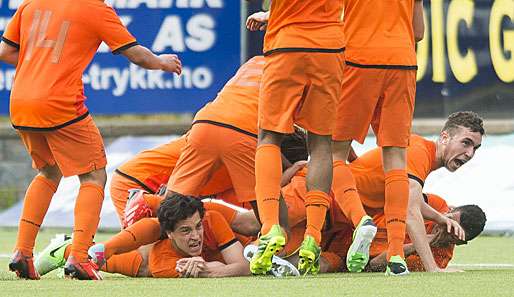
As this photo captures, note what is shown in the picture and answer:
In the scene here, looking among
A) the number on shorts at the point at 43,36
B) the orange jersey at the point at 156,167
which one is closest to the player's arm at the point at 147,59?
the number on shorts at the point at 43,36

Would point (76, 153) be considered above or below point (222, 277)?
above

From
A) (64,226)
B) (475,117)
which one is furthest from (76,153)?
(64,226)

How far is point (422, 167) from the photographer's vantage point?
27.0ft

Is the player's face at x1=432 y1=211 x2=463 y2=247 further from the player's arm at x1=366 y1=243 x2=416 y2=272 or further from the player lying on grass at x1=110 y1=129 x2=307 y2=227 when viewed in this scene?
the player lying on grass at x1=110 y1=129 x2=307 y2=227

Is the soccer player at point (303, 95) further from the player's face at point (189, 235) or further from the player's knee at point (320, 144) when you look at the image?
the player's face at point (189, 235)

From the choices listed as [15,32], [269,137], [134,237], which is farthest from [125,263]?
[15,32]

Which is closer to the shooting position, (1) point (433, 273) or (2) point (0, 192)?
(1) point (433, 273)

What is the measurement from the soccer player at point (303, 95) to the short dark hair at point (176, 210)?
45cm

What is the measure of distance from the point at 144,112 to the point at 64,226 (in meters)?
2.19

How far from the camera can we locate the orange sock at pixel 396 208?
7.61m

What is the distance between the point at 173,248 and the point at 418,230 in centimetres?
129

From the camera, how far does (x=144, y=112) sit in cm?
1493

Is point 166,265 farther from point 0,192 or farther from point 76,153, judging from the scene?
point 0,192

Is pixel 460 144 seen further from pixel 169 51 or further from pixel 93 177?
pixel 169 51
